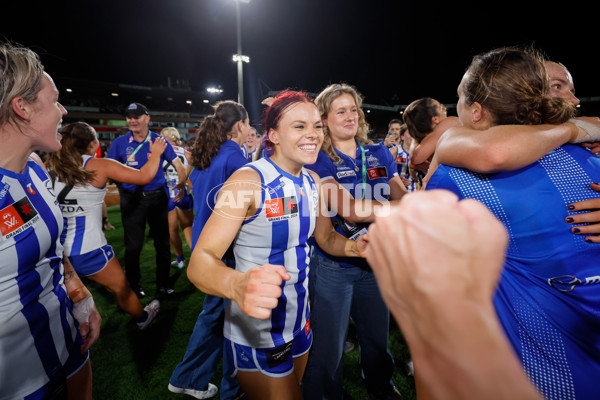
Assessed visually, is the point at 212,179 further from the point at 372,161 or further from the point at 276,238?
the point at 372,161

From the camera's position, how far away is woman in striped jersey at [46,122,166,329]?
265 centimetres

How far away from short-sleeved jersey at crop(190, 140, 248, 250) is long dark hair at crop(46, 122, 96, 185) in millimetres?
1096

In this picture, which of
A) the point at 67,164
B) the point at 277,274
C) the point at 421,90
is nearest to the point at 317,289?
the point at 277,274

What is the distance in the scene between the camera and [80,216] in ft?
9.30

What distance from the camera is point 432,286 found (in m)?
0.36

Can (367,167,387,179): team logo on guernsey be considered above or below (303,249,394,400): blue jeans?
above

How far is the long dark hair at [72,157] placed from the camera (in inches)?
103

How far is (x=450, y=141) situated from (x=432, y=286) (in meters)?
1.06

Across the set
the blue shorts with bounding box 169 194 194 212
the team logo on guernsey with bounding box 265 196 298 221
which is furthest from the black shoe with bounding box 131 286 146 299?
the team logo on guernsey with bounding box 265 196 298 221

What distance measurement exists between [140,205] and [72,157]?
164 cm

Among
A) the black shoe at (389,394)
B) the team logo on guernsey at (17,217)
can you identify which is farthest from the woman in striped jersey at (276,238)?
the black shoe at (389,394)

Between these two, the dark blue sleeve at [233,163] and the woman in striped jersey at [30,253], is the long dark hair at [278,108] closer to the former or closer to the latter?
the dark blue sleeve at [233,163]

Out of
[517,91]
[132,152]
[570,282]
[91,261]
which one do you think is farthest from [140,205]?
[570,282]

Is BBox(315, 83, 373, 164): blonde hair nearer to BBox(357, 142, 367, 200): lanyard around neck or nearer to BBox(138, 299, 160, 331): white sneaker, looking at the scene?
BBox(357, 142, 367, 200): lanyard around neck
